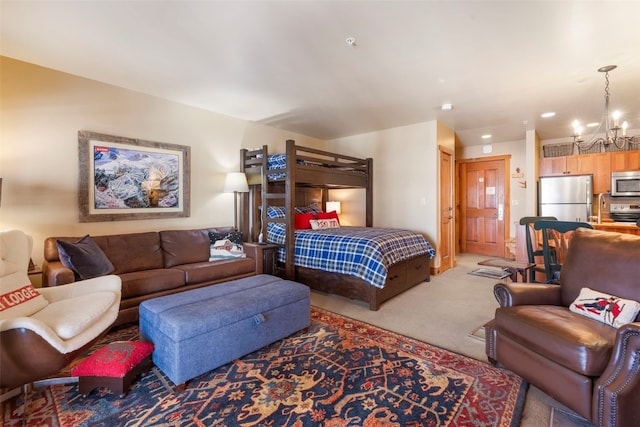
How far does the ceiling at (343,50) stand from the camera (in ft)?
6.34

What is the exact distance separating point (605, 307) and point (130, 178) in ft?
14.2

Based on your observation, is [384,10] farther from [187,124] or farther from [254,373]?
[187,124]

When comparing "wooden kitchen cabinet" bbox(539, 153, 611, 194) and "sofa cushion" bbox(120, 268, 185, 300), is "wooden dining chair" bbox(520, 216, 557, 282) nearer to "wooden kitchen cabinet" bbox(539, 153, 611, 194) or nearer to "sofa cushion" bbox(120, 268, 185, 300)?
"wooden kitchen cabinet" bbox(539, 153, 611, 194)

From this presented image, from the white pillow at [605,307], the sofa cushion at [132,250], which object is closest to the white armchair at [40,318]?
the sofa cushion at [132,250]

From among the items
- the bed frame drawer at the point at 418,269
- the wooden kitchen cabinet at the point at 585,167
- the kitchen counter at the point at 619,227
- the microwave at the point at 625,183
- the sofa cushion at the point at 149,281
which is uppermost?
the wooden kitchen cabinet at the point at 585,167

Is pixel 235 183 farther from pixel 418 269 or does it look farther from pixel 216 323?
pixel 418 269

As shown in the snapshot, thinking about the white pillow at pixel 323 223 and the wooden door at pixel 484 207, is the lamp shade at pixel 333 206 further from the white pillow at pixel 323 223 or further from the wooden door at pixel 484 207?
the wooden door at pixel 484 207

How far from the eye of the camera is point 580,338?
4.81 ft

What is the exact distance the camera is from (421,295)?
12.0 ft

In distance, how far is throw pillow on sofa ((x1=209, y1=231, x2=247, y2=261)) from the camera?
3.59 metres

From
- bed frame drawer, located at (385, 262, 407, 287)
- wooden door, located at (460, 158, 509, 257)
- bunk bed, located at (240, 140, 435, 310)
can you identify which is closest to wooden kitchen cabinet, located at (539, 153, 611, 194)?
wooden door, located at (460, 158, 509, 257)

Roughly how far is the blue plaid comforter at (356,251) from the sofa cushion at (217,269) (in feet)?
2.06

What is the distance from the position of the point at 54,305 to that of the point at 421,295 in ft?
11.6

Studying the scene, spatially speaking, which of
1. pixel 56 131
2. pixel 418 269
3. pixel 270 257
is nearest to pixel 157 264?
pixel 270 257
